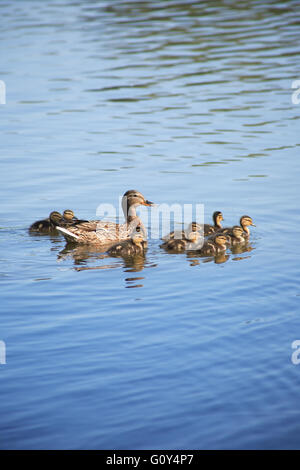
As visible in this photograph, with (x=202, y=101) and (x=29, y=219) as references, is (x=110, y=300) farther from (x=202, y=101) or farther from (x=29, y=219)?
(x=202, y=101)

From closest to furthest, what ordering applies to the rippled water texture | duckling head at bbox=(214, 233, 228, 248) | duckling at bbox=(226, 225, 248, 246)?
the rippled water texture < duckling head at bbox=(214, 233, 228, 248) < duckling at bbox=(226, 225, 248, 246)

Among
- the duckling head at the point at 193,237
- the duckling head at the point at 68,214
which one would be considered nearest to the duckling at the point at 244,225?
the duckling head at the point at 193,237

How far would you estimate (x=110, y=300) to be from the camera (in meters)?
7.36

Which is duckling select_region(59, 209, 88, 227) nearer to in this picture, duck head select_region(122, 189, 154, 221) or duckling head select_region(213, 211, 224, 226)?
duck head select_region(122, 189, 154, 221)

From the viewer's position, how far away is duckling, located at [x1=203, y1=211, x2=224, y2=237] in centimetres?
990

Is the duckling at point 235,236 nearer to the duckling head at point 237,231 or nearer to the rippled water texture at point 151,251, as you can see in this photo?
the duckling head at point 237,231

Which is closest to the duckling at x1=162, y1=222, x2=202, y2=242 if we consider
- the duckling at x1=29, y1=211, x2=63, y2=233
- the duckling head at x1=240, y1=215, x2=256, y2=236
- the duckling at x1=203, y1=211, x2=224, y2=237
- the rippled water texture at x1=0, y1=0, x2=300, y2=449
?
the duckling at x1=203, y1=211, x2=224, y2=237

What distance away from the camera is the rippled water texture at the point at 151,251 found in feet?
17.3

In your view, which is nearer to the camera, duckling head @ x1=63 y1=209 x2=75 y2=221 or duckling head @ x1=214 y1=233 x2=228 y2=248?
duckling head @ x1=214 y1=233 x2=228 y2=248

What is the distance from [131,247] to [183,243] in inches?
24.3

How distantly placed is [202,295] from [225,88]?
1052 cm

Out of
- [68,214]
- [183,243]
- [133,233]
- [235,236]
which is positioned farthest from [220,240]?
[68,214]

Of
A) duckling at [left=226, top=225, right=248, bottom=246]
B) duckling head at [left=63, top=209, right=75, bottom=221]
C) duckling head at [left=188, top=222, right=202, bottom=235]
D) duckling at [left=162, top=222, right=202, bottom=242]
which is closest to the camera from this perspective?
duckling at [left=162, top=222, right=202, bottom=242]
